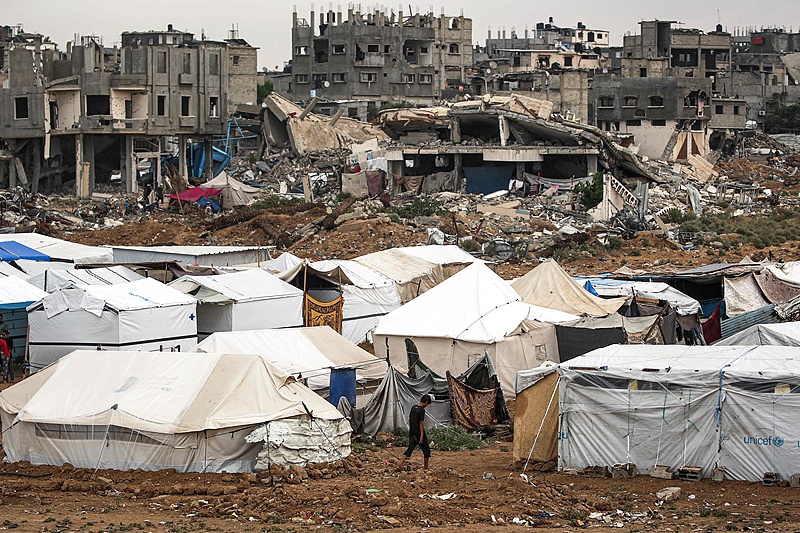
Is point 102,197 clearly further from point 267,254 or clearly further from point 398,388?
point 398,388

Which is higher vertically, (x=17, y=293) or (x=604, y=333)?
(x=17, y=293)

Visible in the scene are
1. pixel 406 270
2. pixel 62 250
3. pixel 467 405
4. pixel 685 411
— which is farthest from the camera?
pixel 62 250

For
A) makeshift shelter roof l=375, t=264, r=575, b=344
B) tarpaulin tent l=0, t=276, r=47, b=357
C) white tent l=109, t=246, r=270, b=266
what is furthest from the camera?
white tent l=109, t=246, r=270, b=266

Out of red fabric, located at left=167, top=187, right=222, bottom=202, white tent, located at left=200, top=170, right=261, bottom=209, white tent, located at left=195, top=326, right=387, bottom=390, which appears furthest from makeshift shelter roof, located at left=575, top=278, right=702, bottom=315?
red fabric, located at left=167, top=187, right=222, bottom=202

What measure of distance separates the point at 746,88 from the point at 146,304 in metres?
65.5

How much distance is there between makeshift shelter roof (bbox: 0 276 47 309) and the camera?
2086 cm

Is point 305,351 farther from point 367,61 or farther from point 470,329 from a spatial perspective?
point 367,61

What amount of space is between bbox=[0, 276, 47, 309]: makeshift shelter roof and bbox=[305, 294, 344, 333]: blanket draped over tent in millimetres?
4815

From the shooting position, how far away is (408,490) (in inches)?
489

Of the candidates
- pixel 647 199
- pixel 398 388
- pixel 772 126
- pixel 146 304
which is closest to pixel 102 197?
pixel 647 199

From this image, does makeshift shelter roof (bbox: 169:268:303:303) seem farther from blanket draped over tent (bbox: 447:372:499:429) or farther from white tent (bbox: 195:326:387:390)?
blanket draped over tent (bbox: 447:372:499:429)

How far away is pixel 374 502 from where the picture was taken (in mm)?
11766

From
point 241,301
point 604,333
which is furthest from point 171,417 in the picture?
point 604,333

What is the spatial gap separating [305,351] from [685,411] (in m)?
6.91
